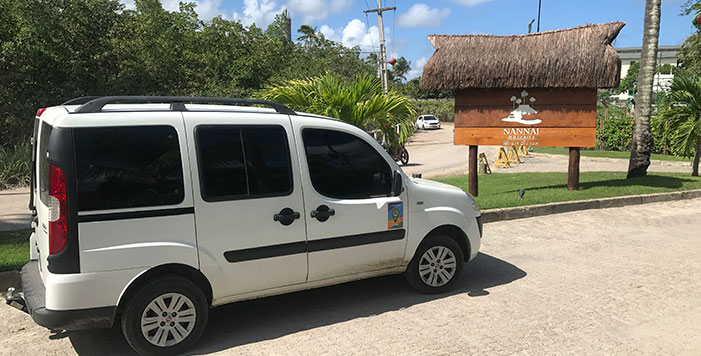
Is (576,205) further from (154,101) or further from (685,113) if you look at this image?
(154,101)

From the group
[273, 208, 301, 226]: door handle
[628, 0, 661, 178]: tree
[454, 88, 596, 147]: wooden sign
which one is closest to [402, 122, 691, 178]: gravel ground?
[628, 0, 661, 178]: tree

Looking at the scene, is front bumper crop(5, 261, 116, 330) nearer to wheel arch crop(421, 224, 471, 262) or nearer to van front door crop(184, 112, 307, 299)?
van front door crop(184, 112, 307, 299)

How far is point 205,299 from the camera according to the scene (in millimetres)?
4371

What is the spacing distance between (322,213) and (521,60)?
7.30 m

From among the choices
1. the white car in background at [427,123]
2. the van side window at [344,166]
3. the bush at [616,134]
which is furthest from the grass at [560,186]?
the white car in background at [427,123]

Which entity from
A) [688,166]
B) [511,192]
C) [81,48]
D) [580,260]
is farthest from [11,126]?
[688,166]

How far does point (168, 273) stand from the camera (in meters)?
4.23

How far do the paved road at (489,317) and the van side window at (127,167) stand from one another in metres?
1.29

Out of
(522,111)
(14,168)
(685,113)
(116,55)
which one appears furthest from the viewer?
(116,55)

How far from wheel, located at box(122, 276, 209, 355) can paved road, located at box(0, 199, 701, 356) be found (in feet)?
0.94

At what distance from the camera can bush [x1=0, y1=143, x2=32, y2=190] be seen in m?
15.0

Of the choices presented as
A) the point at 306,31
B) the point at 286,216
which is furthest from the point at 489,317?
the point at 306,31

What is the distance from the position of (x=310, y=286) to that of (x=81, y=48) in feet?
56.8

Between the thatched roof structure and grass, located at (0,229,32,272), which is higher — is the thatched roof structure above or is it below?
above
